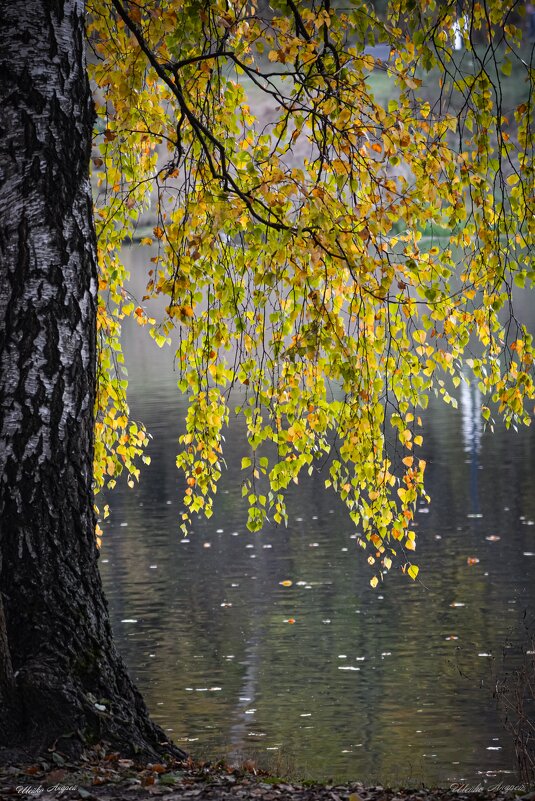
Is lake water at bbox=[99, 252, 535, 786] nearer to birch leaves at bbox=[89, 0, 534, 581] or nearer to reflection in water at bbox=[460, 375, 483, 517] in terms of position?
reflection in water at bbox=[460, 375, 483, 517]

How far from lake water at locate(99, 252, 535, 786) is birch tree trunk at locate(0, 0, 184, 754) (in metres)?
3.70

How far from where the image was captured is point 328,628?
476 inches

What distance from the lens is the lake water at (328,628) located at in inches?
360

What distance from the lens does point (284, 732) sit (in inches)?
370

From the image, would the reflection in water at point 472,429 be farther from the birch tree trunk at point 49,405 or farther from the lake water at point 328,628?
the birch tree trunk at point 49,405

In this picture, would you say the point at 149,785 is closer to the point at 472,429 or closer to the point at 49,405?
the point at 49,405

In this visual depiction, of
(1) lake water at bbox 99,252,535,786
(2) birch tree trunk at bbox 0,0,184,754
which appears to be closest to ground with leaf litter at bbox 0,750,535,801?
(2) birch tree trunk at bbox 0,0,184,754

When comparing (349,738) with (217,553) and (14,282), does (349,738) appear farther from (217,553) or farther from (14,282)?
(217,553)

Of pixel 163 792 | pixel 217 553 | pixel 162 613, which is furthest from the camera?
pixel 217 553

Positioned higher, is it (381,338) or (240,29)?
(240,29)

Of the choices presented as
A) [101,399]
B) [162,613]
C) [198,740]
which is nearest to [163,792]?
[101,399]

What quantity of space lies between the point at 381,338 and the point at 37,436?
2208 mm

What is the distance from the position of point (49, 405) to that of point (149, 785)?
1.61m

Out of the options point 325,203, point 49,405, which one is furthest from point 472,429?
point 49,405
